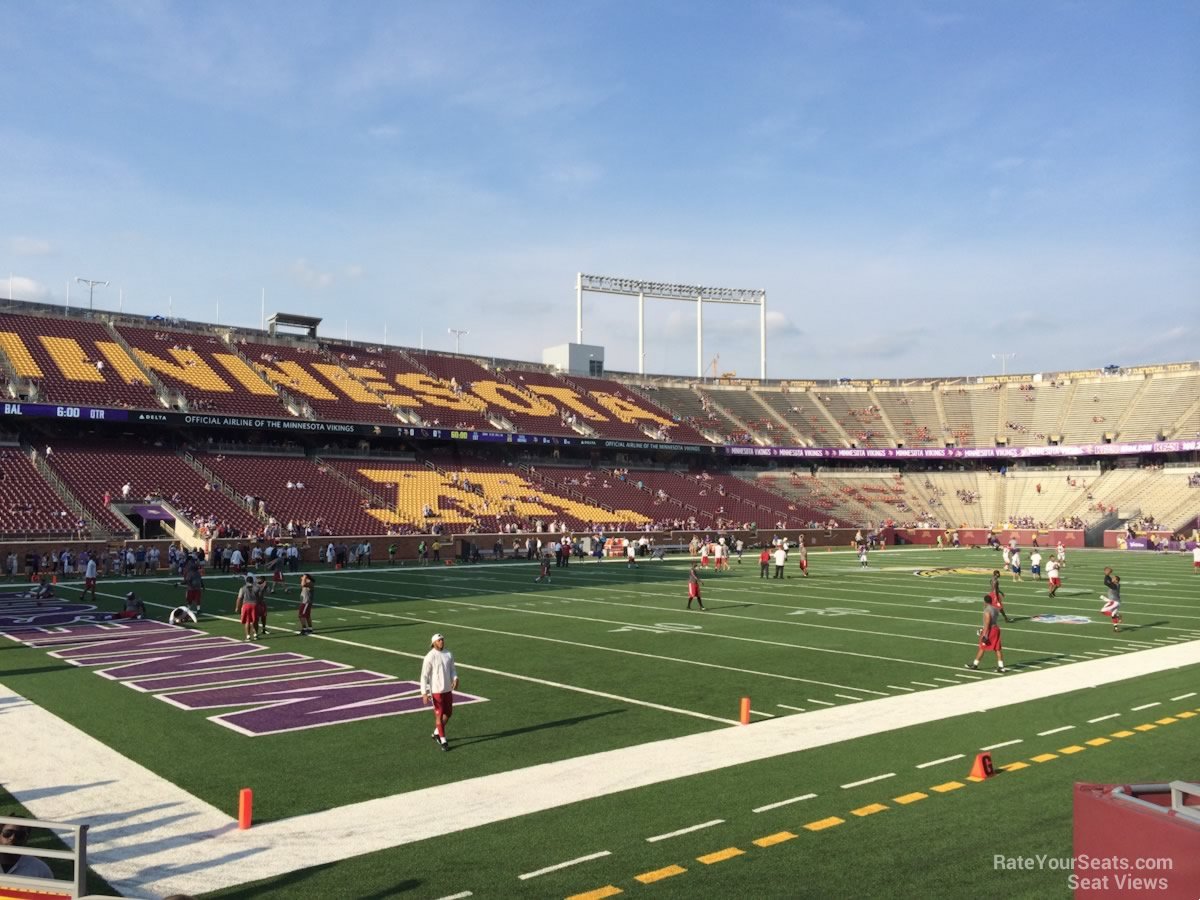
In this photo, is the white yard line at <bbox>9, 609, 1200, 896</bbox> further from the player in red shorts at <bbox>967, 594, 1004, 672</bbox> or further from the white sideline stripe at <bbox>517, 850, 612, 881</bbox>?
the player in red shorts at <bbox>967, 594, 1004, 672</bbox>

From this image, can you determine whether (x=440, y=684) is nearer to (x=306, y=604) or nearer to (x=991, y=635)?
(x=991, y=635)

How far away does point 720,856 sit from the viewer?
8555 millimetres

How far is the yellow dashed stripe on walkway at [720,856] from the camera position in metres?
8.44

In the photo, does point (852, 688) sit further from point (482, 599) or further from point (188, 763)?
point (482, 599)

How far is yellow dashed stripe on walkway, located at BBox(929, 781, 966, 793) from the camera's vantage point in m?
10.5

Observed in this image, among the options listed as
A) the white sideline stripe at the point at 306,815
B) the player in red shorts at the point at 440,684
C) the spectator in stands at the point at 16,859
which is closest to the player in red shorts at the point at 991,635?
the white sideline stripe at the point at 306,815

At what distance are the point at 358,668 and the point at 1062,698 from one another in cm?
1202

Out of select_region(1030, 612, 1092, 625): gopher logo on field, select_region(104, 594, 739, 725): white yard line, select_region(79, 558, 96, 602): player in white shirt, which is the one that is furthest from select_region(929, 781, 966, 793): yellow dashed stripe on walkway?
select_region(79, 558, 96, 602): player in white shirt

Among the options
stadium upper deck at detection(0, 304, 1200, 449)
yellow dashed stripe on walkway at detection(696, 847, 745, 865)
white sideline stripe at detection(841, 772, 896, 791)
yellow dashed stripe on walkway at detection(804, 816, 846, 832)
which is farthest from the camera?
stadium upper deck at detection(0, 304, 1200, 449)

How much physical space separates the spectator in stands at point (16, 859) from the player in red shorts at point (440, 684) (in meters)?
6.25

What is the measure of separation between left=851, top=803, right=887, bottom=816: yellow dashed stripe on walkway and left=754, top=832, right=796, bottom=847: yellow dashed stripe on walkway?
3.28 ft

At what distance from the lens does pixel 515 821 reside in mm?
9484

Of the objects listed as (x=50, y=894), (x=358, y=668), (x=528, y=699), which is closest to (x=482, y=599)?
(x=358, y=668)

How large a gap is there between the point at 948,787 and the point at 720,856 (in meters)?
3.38
